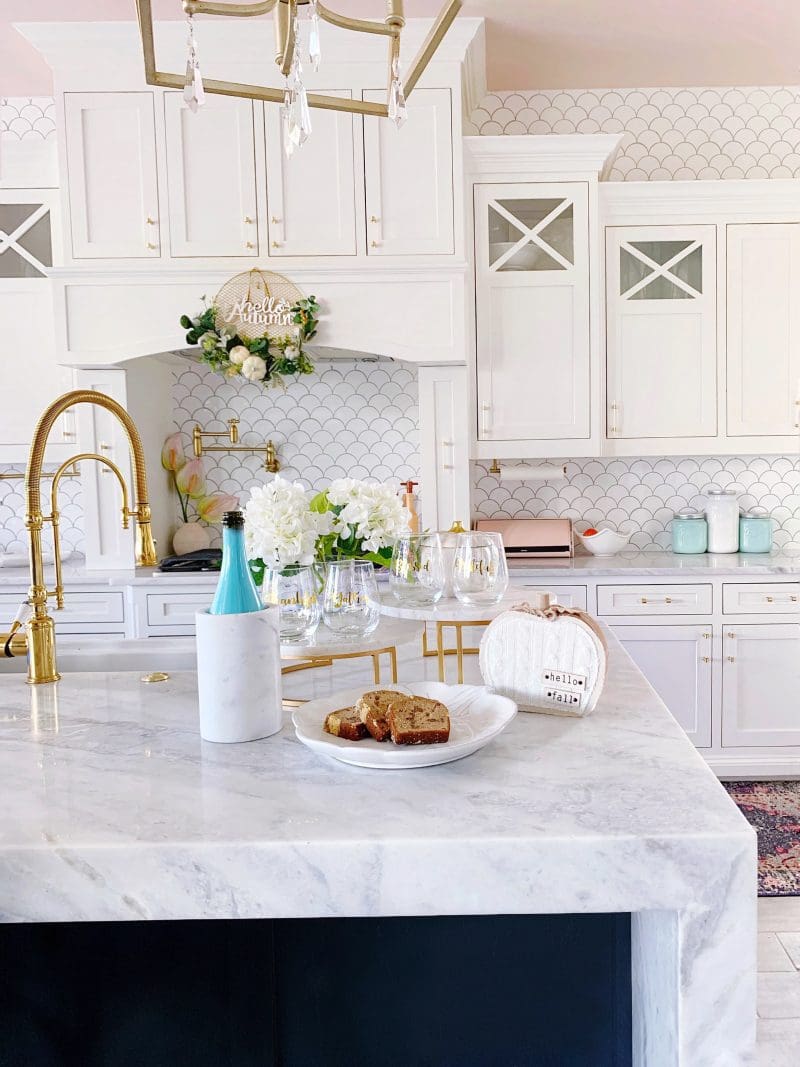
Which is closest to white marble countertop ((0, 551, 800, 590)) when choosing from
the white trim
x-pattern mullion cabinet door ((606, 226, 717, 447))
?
x-pattern mullion cabinet door ((606, 226, 717, 447))

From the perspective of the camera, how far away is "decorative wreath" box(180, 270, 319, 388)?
3.12m

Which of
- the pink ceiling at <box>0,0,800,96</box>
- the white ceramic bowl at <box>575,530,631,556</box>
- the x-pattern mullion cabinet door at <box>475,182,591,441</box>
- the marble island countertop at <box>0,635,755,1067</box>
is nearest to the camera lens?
the marble island countertop at <box>0,635,755,1067</box>

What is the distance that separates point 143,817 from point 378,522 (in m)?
0.68

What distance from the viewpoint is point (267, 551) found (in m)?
1.35

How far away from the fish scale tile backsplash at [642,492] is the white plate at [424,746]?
262 centimetres

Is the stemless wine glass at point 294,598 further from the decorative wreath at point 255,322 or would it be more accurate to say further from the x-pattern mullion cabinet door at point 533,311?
the x-pattern mullion cabinet door at point 533,311

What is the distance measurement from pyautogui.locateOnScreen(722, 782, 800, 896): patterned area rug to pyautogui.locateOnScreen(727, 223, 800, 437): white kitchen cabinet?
1425mm

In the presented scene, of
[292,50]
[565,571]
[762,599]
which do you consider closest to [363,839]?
[292,50]

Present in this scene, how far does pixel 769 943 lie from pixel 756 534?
71.5 inches

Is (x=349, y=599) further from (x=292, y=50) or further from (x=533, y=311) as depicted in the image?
(x=533, y=311)

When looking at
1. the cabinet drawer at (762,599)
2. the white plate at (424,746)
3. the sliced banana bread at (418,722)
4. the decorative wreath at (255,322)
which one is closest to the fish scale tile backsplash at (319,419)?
the decorative wreath at (255,322)

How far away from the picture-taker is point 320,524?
4.65 feet

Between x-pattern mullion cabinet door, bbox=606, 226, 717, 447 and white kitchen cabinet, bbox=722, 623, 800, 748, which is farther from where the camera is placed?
x-pattern mullion cabinet door, bbox=606, 226, 717, 447

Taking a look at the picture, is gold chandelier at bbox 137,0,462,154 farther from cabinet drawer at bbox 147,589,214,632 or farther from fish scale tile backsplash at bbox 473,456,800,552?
fish scale tile backsplash at bbox 473,456,800,552
